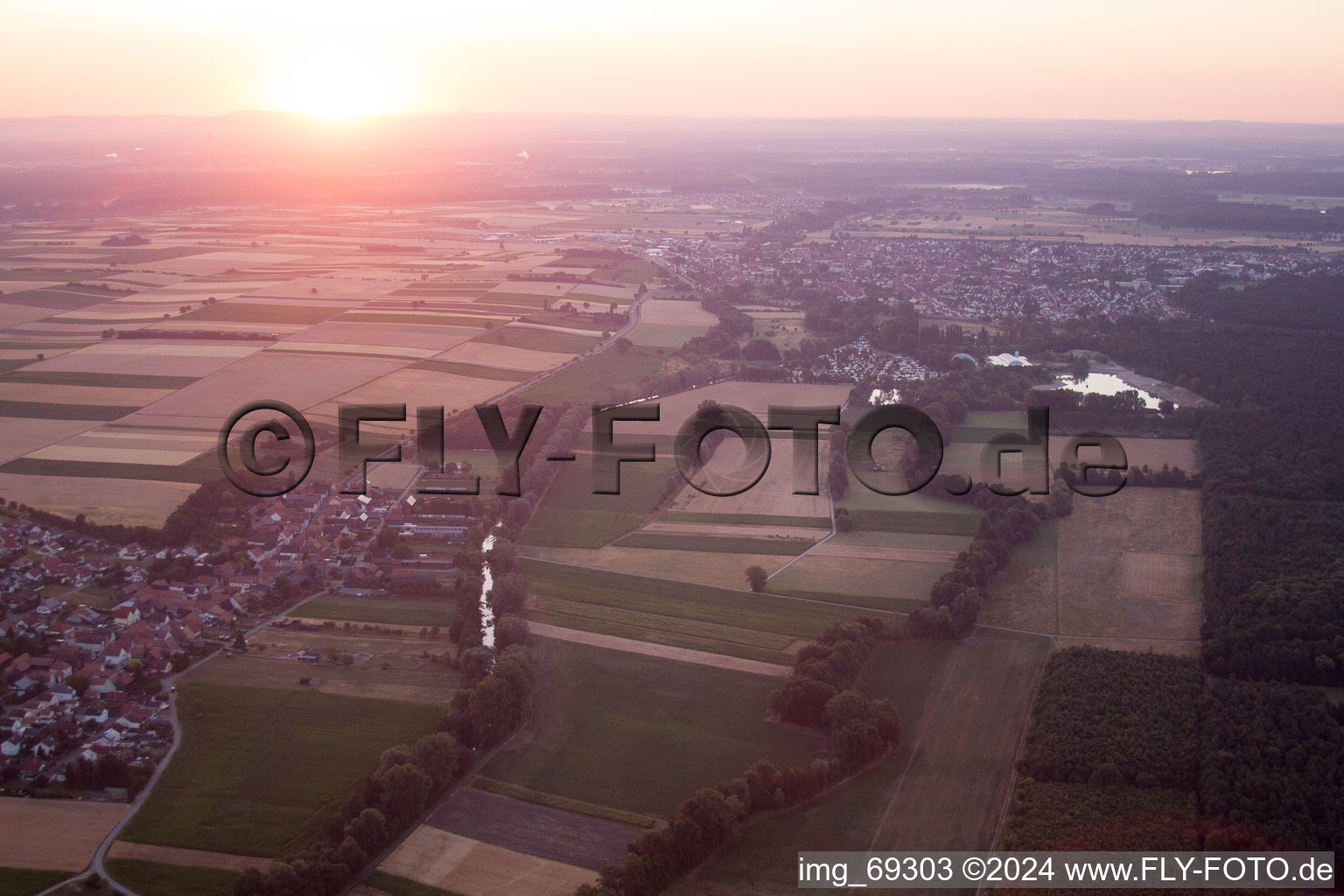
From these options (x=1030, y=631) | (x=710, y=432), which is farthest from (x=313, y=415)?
(x=1030, y=631)

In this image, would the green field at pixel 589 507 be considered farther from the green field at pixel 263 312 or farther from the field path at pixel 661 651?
the green field at pixel 263 312

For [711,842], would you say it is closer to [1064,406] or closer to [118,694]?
[118,694]

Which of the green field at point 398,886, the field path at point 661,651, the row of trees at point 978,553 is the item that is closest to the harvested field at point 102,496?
the field path at point 661,651

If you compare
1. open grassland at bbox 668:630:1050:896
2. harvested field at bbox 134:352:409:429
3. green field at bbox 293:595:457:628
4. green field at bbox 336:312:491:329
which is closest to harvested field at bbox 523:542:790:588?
green field at bbox 293:595:457:628

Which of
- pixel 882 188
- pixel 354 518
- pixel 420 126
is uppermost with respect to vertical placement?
pixel 420 126

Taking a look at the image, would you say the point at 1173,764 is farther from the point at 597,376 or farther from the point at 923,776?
the point at 597,376

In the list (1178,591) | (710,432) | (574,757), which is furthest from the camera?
(710,432)
